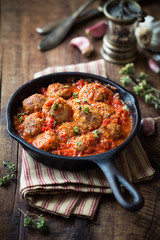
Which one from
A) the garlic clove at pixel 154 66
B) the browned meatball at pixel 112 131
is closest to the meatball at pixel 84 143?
the browned meatball at pixel 112 131

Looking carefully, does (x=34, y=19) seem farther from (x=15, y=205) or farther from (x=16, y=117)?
(x=15, y=205)

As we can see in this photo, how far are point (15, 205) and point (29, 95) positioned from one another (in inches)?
54.4

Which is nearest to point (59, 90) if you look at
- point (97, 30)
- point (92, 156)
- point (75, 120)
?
point (75, 120)

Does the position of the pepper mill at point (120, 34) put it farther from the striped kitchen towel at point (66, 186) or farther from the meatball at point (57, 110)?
the striped kitchen towel at point (66, 186)

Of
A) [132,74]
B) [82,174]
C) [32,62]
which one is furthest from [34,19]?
[82,174]

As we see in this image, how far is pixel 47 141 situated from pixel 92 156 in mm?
544

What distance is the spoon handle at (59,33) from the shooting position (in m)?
5.36

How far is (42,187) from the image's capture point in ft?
10.6

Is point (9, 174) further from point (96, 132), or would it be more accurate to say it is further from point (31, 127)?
point (96, 132)

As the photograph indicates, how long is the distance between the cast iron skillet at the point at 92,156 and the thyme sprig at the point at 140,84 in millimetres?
606

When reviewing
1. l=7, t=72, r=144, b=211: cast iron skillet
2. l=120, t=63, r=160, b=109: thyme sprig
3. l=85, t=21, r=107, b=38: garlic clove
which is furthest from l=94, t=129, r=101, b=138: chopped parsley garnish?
l=85, t=21, r=107, b=38: garlic clove

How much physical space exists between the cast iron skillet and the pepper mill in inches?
49.9

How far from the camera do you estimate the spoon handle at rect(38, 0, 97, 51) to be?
5.36m

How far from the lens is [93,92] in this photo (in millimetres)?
3828
